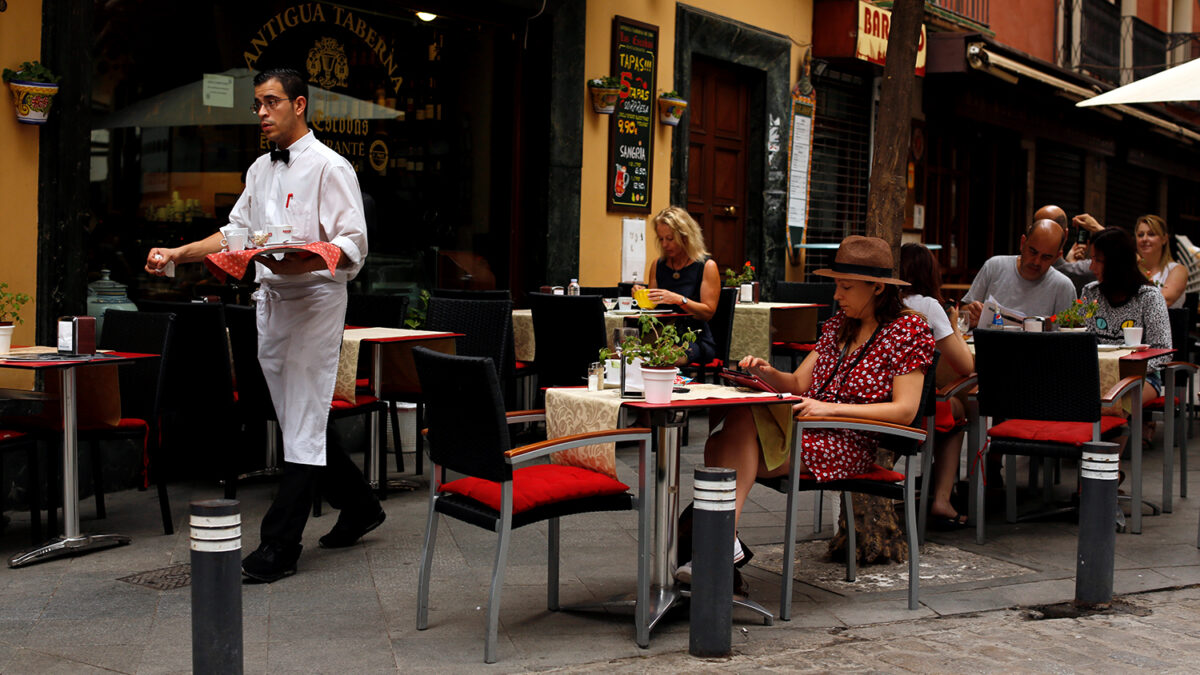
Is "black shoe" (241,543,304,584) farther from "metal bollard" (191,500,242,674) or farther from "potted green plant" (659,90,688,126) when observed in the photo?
"potted green plant" (659,90,688,126)

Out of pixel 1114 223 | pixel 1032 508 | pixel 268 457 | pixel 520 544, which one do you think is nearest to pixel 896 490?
pixel 520 544

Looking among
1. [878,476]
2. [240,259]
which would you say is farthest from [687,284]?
[240,259]

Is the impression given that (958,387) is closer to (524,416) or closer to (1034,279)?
(1034,279)

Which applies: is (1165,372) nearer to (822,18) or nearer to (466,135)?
(466,135)

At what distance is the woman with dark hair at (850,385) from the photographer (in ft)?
16.0

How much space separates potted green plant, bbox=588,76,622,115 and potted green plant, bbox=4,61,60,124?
499cm

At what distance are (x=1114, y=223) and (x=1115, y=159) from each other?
121 centimetres

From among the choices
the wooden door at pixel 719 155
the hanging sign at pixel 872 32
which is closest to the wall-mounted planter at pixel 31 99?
the wooden door at pixel 719 155

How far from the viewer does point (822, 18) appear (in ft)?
44.6

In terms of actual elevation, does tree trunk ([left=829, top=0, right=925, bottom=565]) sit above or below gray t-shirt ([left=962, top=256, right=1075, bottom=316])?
above

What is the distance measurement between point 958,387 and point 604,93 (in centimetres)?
516

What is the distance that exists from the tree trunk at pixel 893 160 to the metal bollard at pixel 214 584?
318cm

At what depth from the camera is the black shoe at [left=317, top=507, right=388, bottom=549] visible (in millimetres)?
5895

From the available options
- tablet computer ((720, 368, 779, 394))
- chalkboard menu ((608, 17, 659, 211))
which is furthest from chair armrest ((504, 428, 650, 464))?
chalkboard menu ((608, 17, 659, 211))
